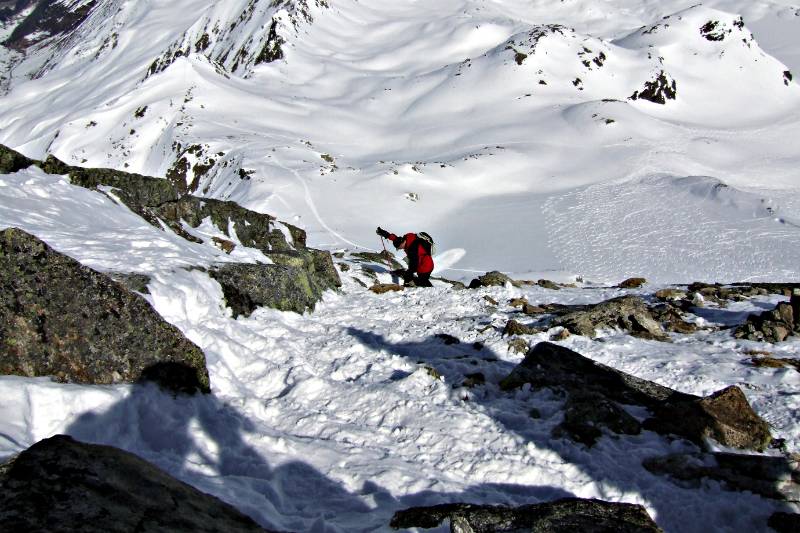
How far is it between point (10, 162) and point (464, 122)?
4154 centimetres

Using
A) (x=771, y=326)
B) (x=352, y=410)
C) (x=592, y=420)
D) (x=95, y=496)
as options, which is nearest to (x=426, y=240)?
(x=771, y=326)

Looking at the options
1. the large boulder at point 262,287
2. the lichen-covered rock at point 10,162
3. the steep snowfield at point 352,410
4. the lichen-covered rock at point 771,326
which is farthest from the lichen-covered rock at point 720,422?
the lichen-covered rock at point 10,162

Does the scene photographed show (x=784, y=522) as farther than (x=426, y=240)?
No

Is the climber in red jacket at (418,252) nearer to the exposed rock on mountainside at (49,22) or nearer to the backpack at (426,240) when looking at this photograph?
the backpack at (426,240)

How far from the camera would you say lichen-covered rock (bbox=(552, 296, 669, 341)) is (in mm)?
9625

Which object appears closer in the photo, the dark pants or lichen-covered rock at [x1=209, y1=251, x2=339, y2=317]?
lichen-covered rock at [x1=209, y1=251, x2=339, y2=317]

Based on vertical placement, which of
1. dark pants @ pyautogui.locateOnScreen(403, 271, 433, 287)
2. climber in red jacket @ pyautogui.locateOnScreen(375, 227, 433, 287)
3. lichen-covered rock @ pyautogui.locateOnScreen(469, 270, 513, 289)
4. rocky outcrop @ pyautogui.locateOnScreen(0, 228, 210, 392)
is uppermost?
rocky outcrop @ pyautogui.locateOnScreen(0, 228, 210, 392)

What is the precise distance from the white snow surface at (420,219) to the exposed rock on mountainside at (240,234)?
443 mm

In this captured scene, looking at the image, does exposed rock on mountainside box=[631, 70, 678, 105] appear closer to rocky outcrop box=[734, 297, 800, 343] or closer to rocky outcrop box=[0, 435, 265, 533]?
rocky outcrop box=[734, 297, 800, 343]

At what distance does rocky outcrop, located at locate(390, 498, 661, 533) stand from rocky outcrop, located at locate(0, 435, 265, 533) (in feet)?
4.48

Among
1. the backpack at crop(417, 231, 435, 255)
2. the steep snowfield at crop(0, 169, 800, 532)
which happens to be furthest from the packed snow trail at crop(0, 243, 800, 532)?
the backpack at crop(417, 231, 435, 255)

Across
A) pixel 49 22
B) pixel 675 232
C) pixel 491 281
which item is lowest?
pixel 675 232

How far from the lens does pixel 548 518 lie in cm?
386

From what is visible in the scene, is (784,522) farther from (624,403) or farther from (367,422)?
(367,422)
